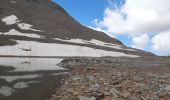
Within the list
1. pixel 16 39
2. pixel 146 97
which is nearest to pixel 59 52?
pixel 16 39

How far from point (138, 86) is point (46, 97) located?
827 cm

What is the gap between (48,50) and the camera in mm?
93812

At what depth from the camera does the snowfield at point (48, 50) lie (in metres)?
85.9

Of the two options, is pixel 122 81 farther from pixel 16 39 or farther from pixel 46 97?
pixel 16 39

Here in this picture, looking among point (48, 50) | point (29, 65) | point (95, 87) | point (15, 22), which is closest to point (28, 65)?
point (29, 65)

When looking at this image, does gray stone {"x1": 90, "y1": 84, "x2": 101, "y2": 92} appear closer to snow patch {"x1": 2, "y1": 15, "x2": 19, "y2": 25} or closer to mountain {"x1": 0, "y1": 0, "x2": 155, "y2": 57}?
mountain {"x1": 0, "y1": 0, "x2": 155, "y2": 57}

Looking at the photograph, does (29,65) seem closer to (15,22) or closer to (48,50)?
(48,50)

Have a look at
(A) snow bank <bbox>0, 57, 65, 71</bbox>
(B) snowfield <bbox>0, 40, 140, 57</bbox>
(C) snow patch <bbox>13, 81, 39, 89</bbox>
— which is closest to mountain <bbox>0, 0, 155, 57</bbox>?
(B) snowfield <bbox>0, 40, 140, 57</bbox>

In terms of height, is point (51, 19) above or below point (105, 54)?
above

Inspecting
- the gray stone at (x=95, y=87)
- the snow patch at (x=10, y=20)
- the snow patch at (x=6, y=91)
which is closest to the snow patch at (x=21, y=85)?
the snow patch at (x=6, y=91)

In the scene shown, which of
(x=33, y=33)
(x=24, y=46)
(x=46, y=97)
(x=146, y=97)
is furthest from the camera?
(x=33, y=33)

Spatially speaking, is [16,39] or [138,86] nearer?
[138,86]

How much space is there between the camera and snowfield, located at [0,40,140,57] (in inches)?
3383

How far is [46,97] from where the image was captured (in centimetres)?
2809
